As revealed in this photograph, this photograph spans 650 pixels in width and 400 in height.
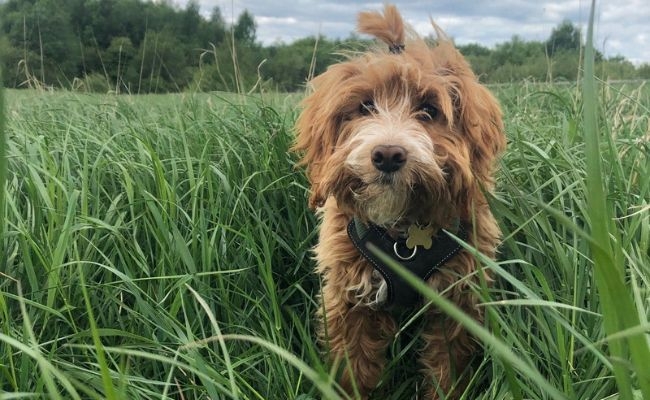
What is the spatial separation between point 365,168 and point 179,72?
5418 millimetres

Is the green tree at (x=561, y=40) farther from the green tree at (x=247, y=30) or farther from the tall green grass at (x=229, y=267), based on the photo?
the green tree at (x=247, y=30)

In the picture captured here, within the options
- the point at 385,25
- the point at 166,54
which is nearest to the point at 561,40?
the point at 385,25

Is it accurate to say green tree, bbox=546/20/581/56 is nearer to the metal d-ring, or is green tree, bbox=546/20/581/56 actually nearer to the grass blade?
the metal d-ring

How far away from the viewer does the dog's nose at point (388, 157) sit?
6.79ft

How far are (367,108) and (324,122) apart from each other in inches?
7.3

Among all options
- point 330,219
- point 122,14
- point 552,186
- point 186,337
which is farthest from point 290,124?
point 122,14

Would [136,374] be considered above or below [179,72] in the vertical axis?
below

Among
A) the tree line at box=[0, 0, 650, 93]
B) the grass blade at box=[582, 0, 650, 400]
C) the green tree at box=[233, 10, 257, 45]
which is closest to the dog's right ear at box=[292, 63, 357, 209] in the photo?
the grass blade at box=[582, 0, 650, 400]

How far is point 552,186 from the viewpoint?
2.95 m

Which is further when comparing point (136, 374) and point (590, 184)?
point (136, 374)

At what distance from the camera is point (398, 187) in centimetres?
214

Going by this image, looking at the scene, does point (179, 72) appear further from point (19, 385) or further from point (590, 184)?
point (590, 184)

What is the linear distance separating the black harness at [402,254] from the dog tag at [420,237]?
16 millimetres

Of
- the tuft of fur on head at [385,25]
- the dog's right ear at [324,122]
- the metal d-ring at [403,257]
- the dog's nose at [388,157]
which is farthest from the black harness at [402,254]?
the tuft of fur on head at [385,25]
